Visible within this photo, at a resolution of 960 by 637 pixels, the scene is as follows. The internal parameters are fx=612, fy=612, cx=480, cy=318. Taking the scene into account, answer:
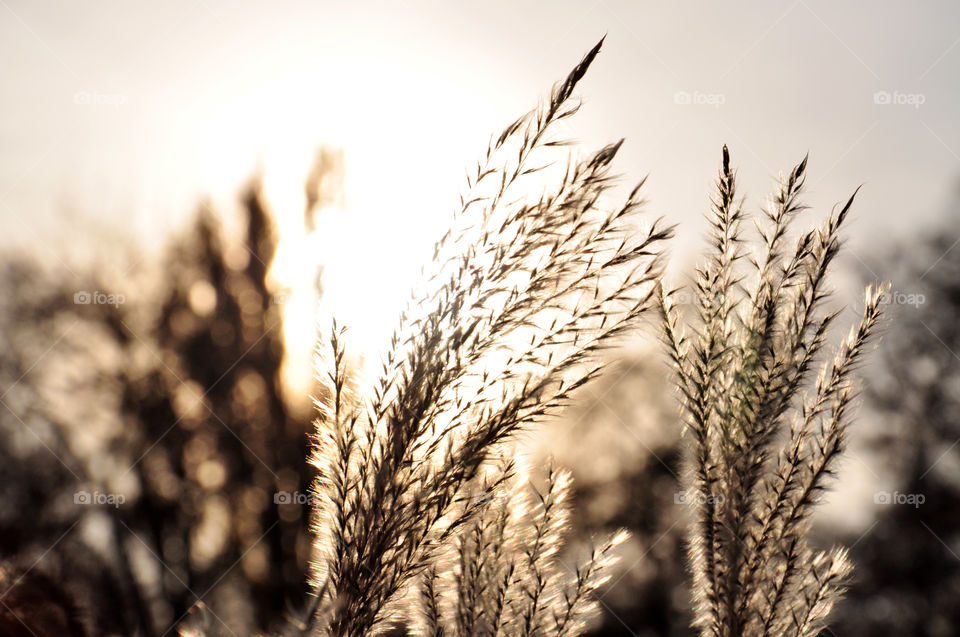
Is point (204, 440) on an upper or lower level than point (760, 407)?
lower

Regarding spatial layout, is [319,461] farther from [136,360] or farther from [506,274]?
[136,360]

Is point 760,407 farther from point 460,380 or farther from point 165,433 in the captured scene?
point 165,433

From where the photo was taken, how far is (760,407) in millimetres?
1538

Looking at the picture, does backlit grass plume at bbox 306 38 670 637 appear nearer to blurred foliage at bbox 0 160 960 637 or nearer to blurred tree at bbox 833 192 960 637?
blurred foliage at bbox 0 160 960 637

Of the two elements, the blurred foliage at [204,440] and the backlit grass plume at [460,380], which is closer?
the backlit grass plume at [460,380]

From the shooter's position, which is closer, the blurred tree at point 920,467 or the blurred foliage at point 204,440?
the blurred foliage at point 204,440

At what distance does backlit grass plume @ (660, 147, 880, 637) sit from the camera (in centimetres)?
155

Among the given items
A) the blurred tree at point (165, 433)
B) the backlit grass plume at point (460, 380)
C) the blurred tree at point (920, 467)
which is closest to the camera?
the backlit grass plume at point (460, 380)

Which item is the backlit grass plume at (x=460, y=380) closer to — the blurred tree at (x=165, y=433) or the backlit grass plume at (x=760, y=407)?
the backlit grass plume at (x=760, y=407)

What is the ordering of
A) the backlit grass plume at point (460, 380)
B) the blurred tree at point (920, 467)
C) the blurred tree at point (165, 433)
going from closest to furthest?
the backlit grass plume at point (460, 380) < the blurred tree at point (165, 433) < the blurred tree at point (920, 467)

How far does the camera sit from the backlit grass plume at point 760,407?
5.08 feet

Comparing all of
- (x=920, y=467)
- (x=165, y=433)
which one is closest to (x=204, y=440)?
(x=165, y=433)

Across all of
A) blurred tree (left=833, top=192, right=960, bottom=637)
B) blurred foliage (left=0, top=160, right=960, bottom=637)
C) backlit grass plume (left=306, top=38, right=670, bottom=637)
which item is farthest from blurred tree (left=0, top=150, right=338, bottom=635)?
blurred tree (left=833, top=192, right=960, bottom=637)

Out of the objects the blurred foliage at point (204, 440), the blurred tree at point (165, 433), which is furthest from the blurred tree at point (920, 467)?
the blurred tree at point (165, 433)
